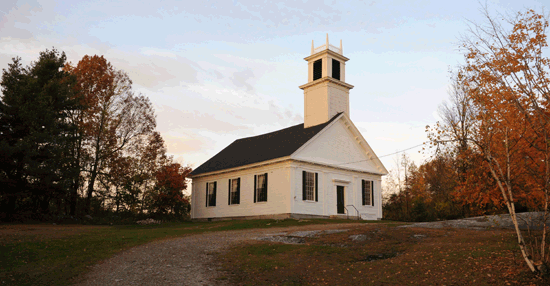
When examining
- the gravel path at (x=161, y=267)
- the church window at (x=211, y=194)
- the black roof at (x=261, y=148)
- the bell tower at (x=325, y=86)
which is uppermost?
the bell tower at (x=325, y=86)

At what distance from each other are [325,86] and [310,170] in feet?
21.1

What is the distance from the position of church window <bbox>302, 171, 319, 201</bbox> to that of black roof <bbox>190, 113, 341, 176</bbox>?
1.88 metres

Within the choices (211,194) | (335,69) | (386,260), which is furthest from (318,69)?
(386,260)

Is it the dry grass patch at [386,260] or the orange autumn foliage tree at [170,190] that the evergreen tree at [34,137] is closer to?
the orange autumn foliage tree at [170,190]

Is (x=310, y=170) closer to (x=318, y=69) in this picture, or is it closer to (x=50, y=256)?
(x=318, y=69)

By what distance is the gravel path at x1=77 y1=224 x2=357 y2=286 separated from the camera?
31.9ft

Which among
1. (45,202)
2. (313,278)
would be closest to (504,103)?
(313,278)

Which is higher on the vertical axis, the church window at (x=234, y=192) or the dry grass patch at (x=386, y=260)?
the church window at (x=234, y=192)

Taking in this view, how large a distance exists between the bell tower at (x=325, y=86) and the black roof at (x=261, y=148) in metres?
0.79

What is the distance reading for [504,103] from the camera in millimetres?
10820

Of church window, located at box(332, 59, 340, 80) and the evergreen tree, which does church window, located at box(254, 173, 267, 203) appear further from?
the evergreen tree

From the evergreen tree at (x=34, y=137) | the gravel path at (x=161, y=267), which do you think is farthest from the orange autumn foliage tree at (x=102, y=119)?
the gravel path at (x=161, y=267)

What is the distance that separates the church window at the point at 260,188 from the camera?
2661cm

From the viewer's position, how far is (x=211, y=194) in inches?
1227
